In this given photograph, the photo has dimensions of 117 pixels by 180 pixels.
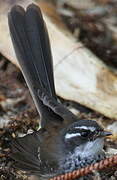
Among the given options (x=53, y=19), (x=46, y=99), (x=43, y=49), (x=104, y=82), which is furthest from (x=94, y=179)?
(x=53, y=19)

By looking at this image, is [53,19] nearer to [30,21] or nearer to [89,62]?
[89,62]

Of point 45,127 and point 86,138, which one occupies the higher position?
point 86,138

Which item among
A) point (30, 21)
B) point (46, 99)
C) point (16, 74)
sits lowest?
point (16, 74)

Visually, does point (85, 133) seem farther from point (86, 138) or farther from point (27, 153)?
point (27, 153)

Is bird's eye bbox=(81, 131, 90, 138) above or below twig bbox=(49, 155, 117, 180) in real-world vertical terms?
above

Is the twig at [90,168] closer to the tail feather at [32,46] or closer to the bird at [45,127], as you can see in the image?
the bird at [45,127]

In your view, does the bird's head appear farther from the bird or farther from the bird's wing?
the bird's wing

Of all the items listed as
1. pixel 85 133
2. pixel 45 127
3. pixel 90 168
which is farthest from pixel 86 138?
pixel 45 127

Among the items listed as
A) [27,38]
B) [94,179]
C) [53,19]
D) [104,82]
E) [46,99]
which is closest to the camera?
[94,179]

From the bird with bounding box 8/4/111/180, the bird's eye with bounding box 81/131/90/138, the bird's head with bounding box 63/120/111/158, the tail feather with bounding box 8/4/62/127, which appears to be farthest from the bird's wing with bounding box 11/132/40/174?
the tail feather with bounding box 8/4/62/127
